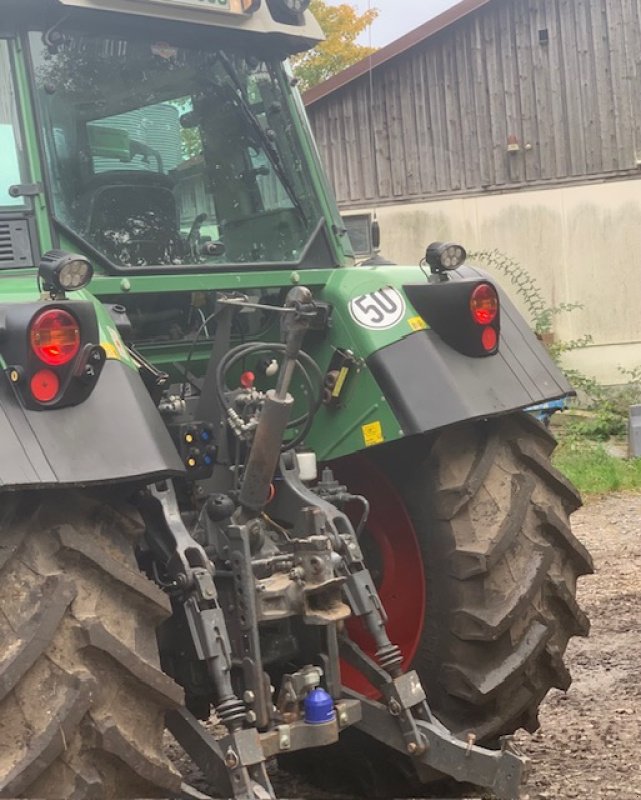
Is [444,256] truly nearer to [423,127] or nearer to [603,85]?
[603,85]

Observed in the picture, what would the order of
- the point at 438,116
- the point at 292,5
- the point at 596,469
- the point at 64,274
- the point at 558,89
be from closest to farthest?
the point at 64,274 < the point at 292,5 < the point at 596,469 < the point at 558,89 < the point at 438,116

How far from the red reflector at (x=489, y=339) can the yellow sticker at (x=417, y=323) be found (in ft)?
0.61

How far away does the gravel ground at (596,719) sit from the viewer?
12.6 ft

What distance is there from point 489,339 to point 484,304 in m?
0.11

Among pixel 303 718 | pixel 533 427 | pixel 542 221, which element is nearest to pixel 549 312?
pixel 542 221

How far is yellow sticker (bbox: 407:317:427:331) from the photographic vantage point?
12.0 feet

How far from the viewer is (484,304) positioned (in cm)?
368

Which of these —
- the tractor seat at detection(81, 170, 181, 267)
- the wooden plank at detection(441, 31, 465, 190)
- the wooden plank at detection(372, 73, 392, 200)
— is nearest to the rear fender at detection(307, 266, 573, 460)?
the tractor seat at detection(81, 170, 181, 267)

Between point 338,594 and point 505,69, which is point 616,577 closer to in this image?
point 338,594

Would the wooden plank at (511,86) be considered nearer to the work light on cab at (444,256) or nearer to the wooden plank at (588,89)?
the wooden plank at (588,89)

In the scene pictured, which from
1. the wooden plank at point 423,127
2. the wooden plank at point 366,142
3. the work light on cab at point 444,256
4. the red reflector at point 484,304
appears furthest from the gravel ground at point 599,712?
the wooden plank at point 366,142

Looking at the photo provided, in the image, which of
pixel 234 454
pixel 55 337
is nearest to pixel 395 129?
pixel 234 454

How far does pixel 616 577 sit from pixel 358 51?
2003cm

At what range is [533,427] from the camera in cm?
387
